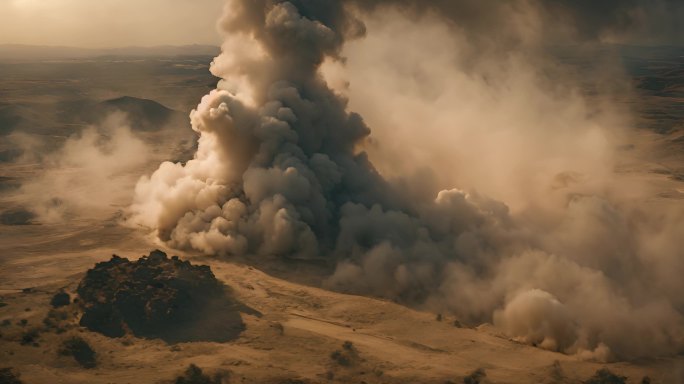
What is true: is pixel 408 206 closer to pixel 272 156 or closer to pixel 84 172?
pixel 272 156

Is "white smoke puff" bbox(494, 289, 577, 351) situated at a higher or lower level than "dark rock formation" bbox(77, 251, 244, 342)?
higher

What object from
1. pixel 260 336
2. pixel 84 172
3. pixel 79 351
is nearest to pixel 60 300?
pixel 79 351

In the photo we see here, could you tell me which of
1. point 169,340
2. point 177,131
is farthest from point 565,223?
point 177,131

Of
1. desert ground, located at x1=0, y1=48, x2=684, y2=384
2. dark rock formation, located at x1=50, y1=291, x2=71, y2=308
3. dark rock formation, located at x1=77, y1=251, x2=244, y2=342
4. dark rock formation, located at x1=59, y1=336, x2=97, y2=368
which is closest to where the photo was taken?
desert ground, located at x1=0, y1=48, x2=684, y2=384

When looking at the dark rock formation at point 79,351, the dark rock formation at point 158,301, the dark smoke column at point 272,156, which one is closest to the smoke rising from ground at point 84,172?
the dark smoke column at point 272,156

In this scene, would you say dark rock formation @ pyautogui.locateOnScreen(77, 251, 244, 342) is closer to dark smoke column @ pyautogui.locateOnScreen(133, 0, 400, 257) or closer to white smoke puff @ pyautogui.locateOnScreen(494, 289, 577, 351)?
dark smoke column @ pyautogui.locateOnScreen(133, 0, 400, 257)

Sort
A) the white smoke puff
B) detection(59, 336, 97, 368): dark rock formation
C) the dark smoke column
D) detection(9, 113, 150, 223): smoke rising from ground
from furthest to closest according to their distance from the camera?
detection(9, 113, 150, 223): smoke rising from ground, the dark smoke column, the white smoke puff, detection(59, 336, 97, 368): dark rock formation

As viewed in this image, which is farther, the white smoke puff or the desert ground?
the white smoke puff

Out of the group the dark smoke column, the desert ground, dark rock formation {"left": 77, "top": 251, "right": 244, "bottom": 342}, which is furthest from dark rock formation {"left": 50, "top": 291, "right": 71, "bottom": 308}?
the dark smoke column
